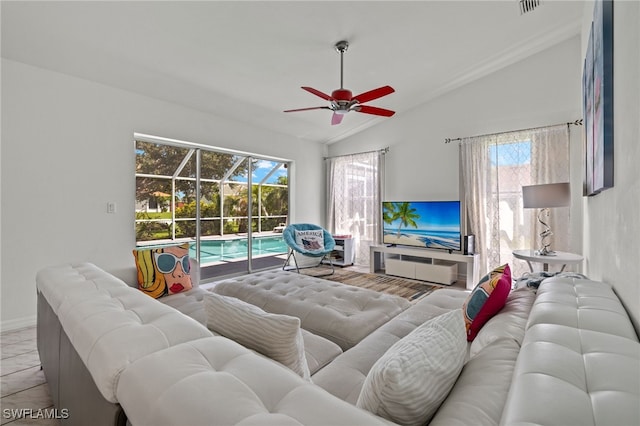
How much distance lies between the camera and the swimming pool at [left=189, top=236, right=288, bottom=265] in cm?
462

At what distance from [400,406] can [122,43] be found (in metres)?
3.56

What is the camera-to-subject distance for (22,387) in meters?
1.91

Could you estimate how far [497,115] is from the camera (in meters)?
4.28

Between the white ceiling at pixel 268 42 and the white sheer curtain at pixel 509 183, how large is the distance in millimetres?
1084

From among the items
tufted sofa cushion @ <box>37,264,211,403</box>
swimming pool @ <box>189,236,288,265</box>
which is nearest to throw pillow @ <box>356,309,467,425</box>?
tufted sofa cushion @ <box>37,264,211,403</box>

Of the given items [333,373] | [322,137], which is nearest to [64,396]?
[333,373]

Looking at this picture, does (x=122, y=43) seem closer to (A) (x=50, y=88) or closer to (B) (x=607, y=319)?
(A) (x=50, y=88)

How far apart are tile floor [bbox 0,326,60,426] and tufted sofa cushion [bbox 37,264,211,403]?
2.68 ft

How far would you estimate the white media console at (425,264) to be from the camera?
4223 millimetres

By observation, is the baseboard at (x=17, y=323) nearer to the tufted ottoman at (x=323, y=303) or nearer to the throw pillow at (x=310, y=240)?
the tufted ottoman at (x=323, y=303)

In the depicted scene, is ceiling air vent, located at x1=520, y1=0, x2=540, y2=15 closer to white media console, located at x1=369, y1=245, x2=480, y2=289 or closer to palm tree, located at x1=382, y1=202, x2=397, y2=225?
white media console, located at x1=369, y1=245, x2=480, y2=289

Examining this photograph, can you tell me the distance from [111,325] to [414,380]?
906 mm

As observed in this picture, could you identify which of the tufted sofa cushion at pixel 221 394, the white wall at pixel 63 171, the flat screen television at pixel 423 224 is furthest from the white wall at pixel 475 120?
the tufted sofa cushion at pixel 221 394

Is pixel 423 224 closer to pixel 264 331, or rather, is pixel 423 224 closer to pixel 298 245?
pixel 298 245
